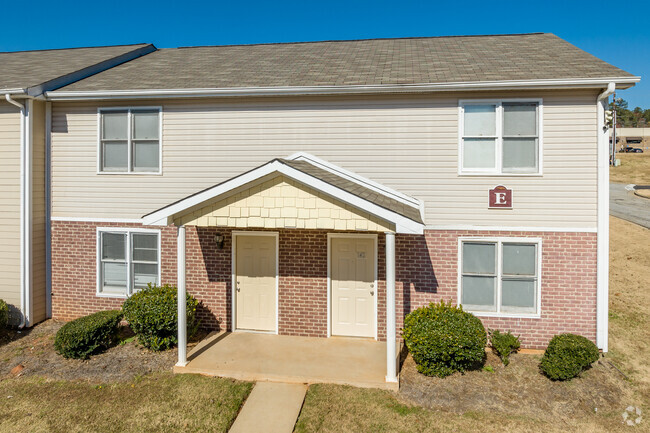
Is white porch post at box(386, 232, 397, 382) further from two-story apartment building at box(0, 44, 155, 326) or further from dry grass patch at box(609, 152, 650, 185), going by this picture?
dry grass patch at box(609, 152, 650, 185)

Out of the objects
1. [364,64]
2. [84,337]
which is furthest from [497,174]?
[84,337]

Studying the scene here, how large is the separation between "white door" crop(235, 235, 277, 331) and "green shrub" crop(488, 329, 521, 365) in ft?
15.7

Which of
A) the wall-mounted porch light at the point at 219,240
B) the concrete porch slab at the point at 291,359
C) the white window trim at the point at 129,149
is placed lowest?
the concrete porch slab at the point at 291,359

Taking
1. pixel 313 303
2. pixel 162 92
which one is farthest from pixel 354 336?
pixel 162 92

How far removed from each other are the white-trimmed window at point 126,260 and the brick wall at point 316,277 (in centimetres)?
21

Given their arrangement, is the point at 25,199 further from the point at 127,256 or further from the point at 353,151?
the point at 353,151

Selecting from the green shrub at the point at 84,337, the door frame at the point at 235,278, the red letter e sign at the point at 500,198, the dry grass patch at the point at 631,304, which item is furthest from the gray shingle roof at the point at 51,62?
the dry grass patch at the point at 631,304

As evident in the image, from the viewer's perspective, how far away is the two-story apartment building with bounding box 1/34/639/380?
820 cm

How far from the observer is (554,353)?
7371mm

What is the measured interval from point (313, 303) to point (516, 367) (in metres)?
4.34

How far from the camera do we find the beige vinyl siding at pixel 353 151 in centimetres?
832

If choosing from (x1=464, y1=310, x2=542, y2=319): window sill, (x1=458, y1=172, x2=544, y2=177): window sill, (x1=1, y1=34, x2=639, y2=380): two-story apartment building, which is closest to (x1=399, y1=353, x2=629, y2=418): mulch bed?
(x1=1, y1=34, x2=639, y2=380): two-story apartment building

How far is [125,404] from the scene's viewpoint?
659cm

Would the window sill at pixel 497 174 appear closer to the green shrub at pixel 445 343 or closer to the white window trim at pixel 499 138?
the white window trim at pixel 499 138
